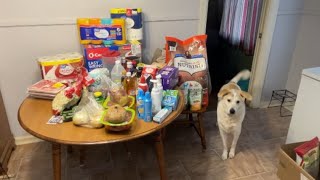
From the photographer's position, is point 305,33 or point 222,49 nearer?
point 305,33

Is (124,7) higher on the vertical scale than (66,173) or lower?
higher

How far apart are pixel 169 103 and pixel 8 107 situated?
142 centimetres

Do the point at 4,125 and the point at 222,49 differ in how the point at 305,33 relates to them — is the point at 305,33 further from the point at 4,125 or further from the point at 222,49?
the point at 4,125

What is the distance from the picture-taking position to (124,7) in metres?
1.89

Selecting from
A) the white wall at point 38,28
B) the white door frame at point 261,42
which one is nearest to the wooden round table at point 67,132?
the white wall at point 38,28

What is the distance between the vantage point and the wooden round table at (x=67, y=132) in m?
1.03

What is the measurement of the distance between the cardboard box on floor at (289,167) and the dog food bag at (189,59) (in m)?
0.68

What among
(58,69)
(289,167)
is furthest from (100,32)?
(289,167)

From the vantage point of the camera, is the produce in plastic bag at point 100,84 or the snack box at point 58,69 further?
the snack box at point 58,69

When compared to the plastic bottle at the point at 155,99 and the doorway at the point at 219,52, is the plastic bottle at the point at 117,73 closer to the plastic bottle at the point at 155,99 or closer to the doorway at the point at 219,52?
the plastic bottle at the point at 155,99

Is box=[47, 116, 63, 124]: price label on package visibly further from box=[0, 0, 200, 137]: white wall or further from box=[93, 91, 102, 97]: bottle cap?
box=[0, 0, 200, 137]: white wall

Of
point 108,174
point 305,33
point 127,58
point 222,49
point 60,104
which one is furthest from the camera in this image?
point 222,49

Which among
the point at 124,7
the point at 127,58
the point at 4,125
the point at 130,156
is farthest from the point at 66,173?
the point at 124,7

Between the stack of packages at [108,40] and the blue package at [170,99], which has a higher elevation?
the stack of packages at [108,40]
